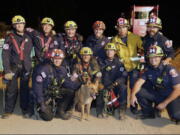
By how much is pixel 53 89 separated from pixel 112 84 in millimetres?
1363

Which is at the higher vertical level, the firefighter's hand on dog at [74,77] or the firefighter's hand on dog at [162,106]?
the firefighter's hand on dog at [74,77]

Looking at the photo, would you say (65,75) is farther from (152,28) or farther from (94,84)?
(152,28)

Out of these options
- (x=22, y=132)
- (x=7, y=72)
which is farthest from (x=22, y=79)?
(x=22, y=132)

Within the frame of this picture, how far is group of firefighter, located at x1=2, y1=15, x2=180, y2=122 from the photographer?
23.7ft

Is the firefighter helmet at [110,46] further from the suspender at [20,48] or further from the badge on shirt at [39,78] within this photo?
the suspender at [20,48]

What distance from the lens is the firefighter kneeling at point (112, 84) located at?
755cm

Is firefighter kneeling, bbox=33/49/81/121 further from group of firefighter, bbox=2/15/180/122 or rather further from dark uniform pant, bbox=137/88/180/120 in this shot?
dark uniform pant, bbox=137/88/180/120

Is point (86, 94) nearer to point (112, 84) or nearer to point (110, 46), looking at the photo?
point (112, 84)

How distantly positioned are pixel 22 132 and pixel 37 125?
0.49 metres

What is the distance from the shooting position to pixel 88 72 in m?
7.57

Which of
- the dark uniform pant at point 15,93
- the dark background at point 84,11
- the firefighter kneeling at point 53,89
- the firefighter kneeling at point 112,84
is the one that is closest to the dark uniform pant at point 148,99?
the firefighter kneeling at point 112,84

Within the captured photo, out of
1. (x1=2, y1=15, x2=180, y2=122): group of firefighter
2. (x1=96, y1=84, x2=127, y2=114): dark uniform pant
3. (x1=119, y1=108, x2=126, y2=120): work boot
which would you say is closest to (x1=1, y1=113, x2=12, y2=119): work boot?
(x1=2, y1=15, x2=180, y2=122): group of firefighter

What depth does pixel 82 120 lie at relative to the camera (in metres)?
7.30

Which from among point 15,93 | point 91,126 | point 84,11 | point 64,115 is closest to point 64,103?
point 64,115
